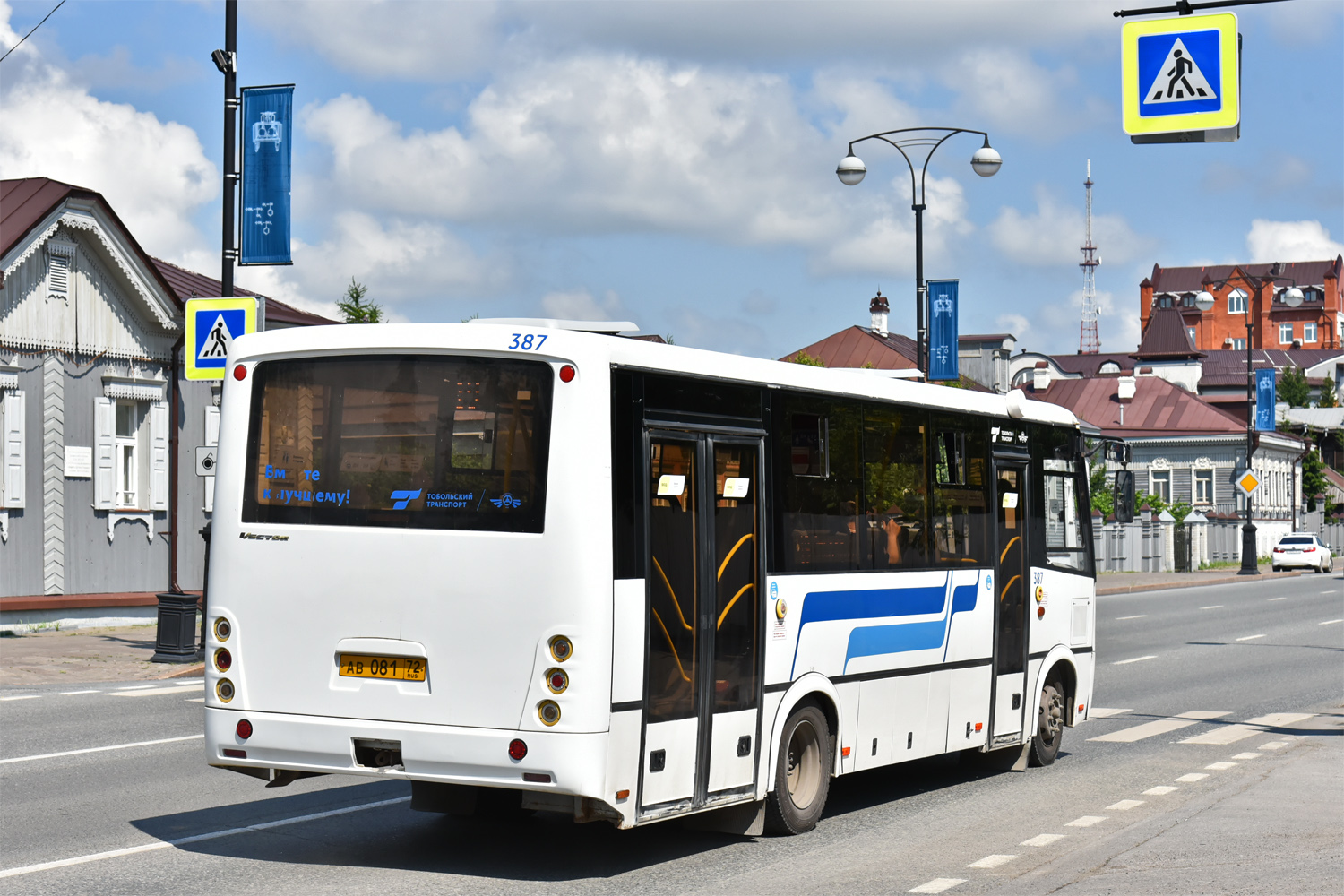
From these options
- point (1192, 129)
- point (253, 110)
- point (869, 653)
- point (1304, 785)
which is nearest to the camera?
point (869, 653)

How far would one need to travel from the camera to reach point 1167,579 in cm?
5516

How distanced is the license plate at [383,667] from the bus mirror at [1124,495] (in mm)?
7712

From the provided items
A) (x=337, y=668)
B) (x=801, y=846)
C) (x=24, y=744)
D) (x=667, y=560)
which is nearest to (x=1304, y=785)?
(x=801, y=846)

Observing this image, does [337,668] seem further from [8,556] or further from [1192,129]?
[8,556]

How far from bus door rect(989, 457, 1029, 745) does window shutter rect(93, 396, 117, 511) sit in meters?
19.5

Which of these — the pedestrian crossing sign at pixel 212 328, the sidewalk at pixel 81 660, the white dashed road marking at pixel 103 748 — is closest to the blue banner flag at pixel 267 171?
the pedestrian crossing sign at pixel 212 328

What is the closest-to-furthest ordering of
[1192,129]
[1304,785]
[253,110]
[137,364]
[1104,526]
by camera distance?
[1304,785] < [1192,129] < [253,110] < [137,364] < [1104,526]

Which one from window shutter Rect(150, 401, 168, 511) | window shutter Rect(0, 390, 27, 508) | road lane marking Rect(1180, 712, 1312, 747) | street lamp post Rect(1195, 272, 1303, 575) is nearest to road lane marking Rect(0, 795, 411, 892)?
road lane marking Rect(1180, 712, 1312, 747)

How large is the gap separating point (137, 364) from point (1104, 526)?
4319cm

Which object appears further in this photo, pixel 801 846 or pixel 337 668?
pixel 801 846

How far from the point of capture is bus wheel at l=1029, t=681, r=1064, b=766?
513 inches

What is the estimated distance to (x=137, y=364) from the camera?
28.8 meters

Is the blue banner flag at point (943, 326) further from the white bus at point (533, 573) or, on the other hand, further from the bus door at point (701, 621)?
the bus door at point (701, 621)

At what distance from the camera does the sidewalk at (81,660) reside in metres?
19.4
